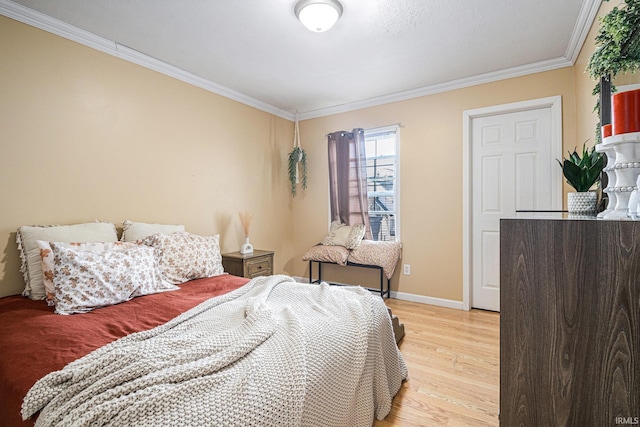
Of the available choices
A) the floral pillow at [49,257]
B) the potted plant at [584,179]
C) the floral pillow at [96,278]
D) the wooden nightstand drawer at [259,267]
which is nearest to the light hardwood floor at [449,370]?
the potted plant at [584,179]

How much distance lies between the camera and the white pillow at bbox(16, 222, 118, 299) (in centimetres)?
192

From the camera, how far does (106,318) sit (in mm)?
1615

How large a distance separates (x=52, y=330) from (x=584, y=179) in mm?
2860

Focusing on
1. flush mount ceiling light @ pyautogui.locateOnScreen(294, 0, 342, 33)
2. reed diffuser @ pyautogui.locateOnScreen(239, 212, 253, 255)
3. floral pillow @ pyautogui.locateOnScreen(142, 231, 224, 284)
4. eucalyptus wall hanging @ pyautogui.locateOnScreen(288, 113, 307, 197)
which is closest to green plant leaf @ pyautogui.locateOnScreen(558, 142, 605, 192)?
flush mount ceiling light @ pyautogui.locateOnScreen(294, 0, 342, 33)

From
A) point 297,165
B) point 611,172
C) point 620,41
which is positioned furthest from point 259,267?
point 620,41

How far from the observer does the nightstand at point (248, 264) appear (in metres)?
3.11

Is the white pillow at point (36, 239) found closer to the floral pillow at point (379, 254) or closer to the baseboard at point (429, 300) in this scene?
the floral pillow at point (379, 254)

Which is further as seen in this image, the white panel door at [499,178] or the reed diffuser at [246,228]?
the reed diffuser at [246,228]

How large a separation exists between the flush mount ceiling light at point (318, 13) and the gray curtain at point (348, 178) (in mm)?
1872

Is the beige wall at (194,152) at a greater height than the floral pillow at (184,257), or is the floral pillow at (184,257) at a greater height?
the beige wall at (194,152)

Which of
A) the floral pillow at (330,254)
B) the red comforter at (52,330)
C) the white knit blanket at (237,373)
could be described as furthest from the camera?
the floral pillow at (330,254)

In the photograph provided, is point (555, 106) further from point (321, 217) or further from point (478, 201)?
point (321, 217)

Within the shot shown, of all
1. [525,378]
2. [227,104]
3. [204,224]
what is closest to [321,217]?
[204,224]

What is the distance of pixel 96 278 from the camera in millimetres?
1789
